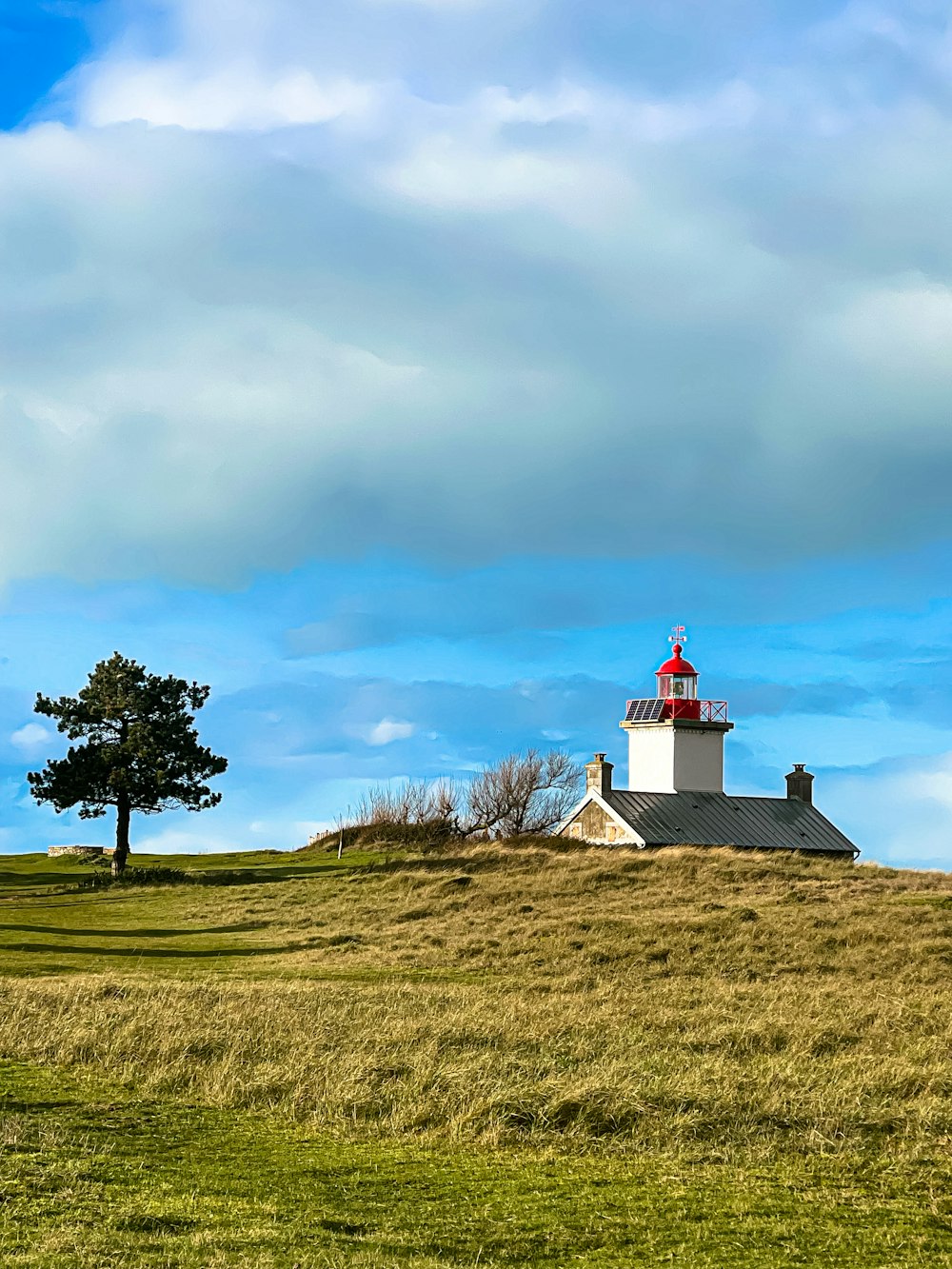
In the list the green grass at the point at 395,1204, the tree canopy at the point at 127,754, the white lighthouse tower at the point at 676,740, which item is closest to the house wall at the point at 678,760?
the white lighthouse tower at the point at 676,740

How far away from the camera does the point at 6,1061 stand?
1473cm

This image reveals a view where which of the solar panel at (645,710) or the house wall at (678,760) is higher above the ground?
the solar panel at (645,710)

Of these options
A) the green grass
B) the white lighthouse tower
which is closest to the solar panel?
the white lighthouse tower

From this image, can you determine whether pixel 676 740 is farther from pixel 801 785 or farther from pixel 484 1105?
pixel 484 1105

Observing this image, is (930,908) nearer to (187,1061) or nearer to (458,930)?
(458,930)

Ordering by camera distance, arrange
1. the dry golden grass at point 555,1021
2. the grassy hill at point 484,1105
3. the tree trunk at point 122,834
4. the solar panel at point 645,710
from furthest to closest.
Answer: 1. the solar panel at point 645,710
2. the tree trunk at point 122,834
3. the dry golden grass at point 555,1021
4. the grassy hill at point 484,1105

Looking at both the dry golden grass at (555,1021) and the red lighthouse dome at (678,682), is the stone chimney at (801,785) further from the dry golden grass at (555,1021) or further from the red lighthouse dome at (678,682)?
the dry golden grass at (555,1021)

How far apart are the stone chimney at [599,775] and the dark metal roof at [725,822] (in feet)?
1.94

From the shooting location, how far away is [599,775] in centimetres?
5875

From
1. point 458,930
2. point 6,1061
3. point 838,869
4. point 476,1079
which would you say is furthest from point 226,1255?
point 838,869

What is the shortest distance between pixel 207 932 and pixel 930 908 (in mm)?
18774

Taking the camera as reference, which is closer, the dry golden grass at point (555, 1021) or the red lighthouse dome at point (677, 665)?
the dry golden grass at point (555, 1021)

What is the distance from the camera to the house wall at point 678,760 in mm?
61656

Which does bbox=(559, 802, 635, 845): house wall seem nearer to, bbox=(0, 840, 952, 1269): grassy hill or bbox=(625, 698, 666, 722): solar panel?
bbox=(625, 698, 666, 722): solar panel
